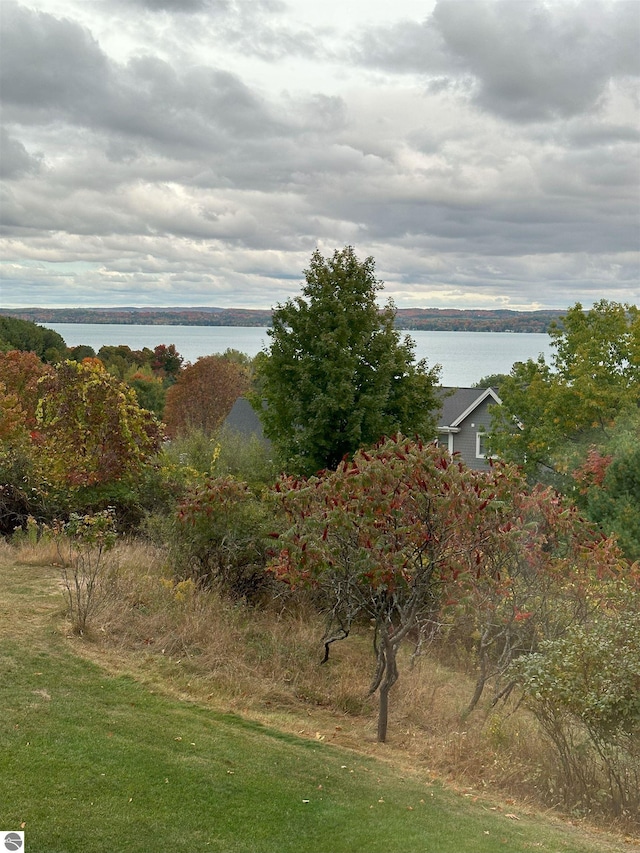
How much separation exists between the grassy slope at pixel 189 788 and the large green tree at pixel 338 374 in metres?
10.5

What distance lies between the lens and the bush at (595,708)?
6979 millimetres

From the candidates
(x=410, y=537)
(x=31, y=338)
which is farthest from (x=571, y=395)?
(x=31, y=338)

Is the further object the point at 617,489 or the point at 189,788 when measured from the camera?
the point at 617,489

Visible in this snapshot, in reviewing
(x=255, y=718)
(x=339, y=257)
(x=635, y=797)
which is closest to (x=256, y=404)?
(x=339, y=257)

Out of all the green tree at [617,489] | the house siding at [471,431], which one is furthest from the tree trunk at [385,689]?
the house siding at [471,431]

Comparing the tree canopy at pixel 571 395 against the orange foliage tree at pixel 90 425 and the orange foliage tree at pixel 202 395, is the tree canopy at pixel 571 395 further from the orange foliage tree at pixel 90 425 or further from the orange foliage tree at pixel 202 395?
the orange foliage tree at pixel 202 395

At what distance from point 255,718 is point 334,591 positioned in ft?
6.12

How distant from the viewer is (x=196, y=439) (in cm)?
3438

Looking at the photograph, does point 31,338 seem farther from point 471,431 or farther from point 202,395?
point 471,431

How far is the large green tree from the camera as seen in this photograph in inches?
707

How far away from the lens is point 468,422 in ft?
137

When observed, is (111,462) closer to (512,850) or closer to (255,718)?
(255,718)

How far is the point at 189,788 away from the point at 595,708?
12.1ft

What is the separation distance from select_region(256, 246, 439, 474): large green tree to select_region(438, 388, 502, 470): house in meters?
22.1
